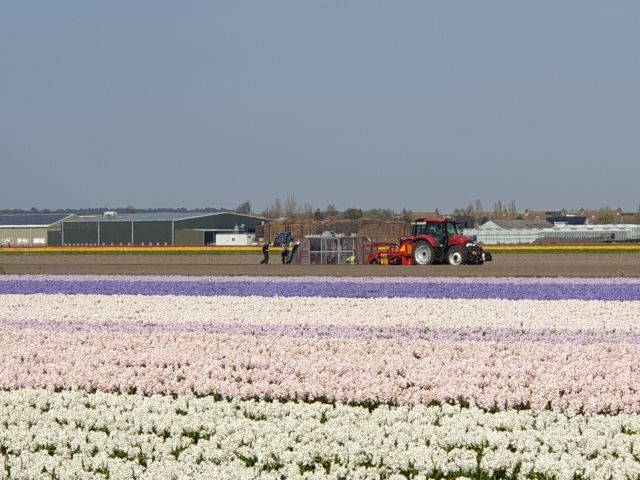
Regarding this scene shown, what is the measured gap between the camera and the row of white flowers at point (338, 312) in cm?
1964

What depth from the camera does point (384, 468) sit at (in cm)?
909

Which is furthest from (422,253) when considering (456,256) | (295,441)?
(295,441)

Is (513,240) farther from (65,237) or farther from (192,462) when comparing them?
(192,462)

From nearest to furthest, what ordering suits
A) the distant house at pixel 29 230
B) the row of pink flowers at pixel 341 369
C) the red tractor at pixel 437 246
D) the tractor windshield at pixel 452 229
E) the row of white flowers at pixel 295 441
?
1. the row of white flowers at pixel 295 441
2. the row of pink flowers at pixel 341 369
3. the red tractor at pixel 437 246
4. the tractor windshield at pixel 452 229
5. the distant house at pixel 29 230

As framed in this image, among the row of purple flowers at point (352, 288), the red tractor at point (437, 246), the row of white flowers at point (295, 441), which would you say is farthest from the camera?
the red tractor at point (437, 246)

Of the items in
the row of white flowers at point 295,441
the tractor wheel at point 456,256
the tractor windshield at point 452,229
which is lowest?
the row of white flowers at point 295,441

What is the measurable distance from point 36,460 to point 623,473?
16.6ft

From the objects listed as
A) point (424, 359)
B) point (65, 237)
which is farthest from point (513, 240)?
point (424, 359)

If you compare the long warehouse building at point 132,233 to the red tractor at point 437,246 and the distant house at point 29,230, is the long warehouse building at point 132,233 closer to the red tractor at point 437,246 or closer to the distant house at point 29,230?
the distant house at point 29,230

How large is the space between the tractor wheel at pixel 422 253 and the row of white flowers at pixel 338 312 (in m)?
15.3

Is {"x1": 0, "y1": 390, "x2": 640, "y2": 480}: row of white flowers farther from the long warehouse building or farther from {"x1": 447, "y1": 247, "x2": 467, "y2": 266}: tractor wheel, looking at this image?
the long warehouse building

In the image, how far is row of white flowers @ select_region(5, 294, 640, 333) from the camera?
773 inches

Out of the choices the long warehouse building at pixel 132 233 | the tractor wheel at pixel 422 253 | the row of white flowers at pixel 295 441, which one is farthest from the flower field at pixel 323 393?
the long warehouse building at pixel 132 233

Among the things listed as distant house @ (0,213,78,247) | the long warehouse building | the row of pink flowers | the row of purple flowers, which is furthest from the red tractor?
distant house @ (0,213,78,247)
